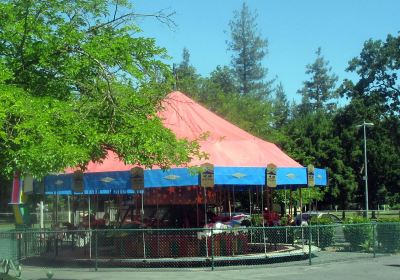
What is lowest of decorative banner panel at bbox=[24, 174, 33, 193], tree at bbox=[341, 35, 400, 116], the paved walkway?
the paved walkway

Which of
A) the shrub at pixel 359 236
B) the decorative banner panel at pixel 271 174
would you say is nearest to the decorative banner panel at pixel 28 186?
the decorative banner panel at pixel 271 174

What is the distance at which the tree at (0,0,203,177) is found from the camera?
10133mm

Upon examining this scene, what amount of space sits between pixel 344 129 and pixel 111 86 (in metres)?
51.8

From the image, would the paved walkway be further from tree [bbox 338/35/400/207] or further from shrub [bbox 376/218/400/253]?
tree [bbox 338/35/400/207]

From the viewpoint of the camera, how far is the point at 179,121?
64.1 feet

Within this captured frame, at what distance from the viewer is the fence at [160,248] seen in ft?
52.5

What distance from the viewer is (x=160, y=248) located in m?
16.5

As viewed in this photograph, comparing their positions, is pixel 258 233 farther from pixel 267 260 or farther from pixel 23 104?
pixel 23 104

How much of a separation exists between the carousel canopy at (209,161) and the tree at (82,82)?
11.0ft

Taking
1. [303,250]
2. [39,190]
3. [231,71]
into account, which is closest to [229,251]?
[303,250]

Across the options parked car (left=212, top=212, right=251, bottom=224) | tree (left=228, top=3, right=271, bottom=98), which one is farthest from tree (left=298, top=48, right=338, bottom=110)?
parked car (left=212, top=212, right=251, bottom=224)

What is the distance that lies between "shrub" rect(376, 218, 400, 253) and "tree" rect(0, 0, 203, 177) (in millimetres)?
9753

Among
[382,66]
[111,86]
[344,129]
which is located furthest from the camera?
[344,129]

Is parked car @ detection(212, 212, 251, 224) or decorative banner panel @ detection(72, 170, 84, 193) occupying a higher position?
decorative banner panel @ detection(72, 170, 84, 193)
